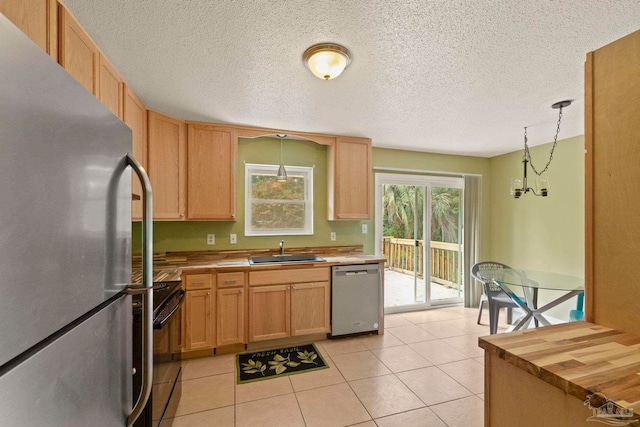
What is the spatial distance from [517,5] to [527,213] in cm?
357

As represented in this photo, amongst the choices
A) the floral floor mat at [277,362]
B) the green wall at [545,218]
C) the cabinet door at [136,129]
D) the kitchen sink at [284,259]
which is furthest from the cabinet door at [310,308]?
the green wall at [545,218]

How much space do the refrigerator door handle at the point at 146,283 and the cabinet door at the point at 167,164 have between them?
2067 millimetres

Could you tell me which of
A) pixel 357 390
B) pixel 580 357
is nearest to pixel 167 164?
pixel 357 390

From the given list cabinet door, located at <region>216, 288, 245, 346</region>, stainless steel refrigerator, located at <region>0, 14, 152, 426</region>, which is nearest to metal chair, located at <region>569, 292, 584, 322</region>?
cabinet door, located at <region>216, 288, 245, 346</region>

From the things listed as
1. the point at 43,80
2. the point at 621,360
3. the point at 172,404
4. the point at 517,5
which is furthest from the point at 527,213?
the point at 43,80

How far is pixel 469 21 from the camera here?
4.93ft

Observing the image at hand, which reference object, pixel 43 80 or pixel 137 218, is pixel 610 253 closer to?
pixel 43 80

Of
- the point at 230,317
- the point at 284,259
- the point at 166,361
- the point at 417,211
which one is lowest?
the point at 230,317

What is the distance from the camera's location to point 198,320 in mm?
2830

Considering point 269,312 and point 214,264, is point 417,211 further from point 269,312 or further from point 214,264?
point 214,264

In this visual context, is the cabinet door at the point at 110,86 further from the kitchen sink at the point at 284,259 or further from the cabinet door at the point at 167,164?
the kitchen sink at the point at 284,259

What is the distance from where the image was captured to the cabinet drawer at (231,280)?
292 cm

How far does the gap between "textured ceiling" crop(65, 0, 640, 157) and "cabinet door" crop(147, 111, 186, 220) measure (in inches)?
6.1

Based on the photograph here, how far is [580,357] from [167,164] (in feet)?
10.6
